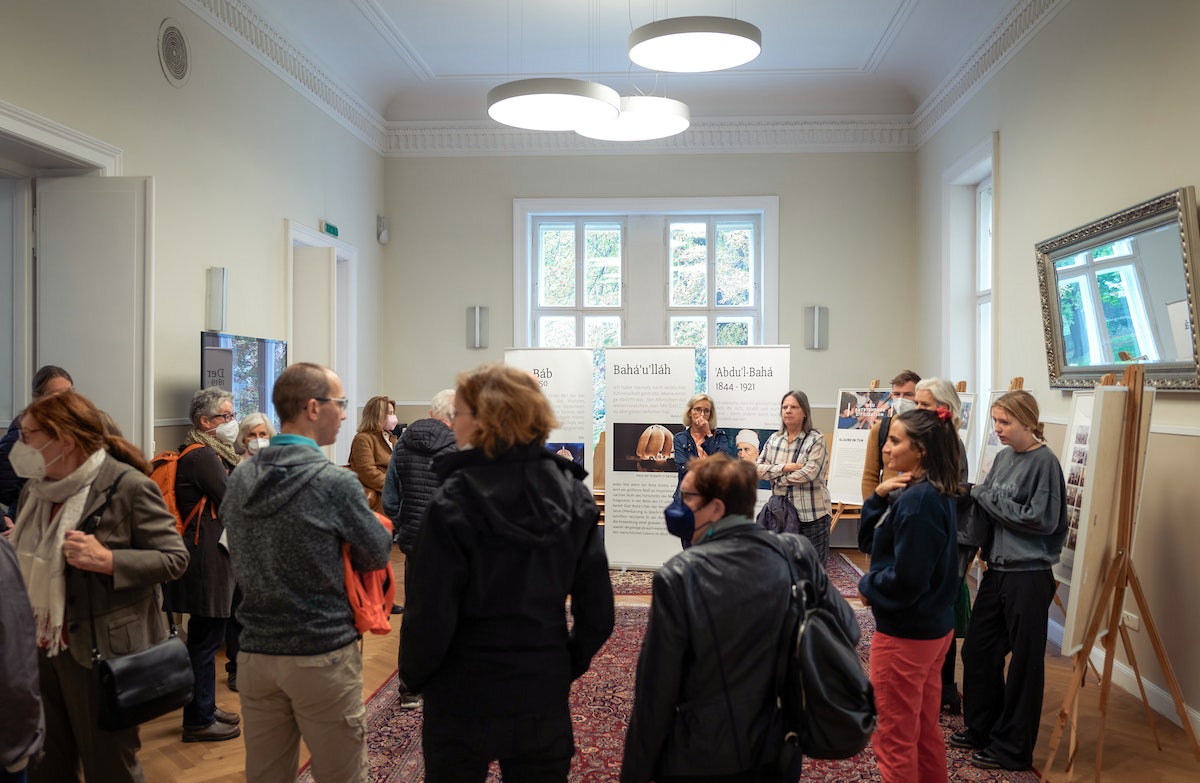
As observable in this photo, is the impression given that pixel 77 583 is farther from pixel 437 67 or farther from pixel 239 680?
pixel 437 67

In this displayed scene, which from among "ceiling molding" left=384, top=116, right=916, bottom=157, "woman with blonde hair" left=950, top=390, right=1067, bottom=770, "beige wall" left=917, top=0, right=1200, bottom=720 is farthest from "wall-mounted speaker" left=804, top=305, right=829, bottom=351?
"woman with blonde hair" left=950, top=390, right=1067, bottom=770

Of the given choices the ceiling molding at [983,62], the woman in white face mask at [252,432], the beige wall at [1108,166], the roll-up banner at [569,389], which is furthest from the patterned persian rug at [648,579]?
the ceiling molding at [983,62]

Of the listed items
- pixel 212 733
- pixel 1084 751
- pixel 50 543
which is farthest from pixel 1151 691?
pixel 50 543

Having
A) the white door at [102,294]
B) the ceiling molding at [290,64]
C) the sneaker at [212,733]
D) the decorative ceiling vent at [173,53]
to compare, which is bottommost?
the sneaker at [212,733]

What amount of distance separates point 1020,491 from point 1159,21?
2675 mm

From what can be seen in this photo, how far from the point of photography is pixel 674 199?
950cm

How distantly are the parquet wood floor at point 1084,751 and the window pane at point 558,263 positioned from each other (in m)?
5.91

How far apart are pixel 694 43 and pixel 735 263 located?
16.2ft

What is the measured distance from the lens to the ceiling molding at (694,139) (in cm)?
934

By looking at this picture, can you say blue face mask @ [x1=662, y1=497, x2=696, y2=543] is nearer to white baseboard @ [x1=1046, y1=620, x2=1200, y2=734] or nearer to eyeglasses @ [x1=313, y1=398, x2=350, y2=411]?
eyeglasses @ [x1=313, y1=398, x2=350, y2=411]

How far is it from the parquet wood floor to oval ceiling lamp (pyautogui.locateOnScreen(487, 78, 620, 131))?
139 inches

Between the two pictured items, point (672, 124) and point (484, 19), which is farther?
point (484, 19)

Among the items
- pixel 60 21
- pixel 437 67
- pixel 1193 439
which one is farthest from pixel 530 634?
pixel 437 67

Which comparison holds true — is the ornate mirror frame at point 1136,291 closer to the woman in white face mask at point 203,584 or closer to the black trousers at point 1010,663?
the black trousers at point 1010,663
